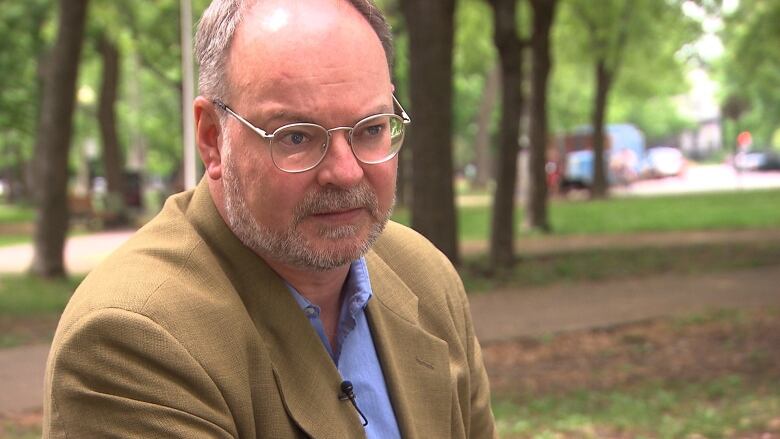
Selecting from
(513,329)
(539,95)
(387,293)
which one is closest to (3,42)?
(539,95)

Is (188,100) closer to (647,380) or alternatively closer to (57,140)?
(57,140)

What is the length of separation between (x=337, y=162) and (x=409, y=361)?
446 mm

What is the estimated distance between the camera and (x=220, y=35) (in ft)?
6.10

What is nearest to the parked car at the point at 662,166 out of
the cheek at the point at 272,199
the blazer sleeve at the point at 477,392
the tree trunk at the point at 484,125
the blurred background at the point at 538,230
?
the tree trunk at the point at 484,125

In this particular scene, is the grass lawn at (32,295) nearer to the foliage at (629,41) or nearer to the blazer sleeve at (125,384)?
the blazer sleeve at (125,384)

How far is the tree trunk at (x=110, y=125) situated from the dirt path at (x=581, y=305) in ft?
61.0

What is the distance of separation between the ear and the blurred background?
38.3 inches

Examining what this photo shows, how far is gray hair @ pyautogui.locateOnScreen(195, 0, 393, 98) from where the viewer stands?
1846mm

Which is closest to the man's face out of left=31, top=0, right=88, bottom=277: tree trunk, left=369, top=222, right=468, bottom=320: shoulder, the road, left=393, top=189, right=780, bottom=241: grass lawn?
left=369, top=222, right=468, bottom=320: shoulder

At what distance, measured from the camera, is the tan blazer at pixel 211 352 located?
5.27 ft

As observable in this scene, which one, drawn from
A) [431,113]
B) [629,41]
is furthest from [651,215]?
[431,113]

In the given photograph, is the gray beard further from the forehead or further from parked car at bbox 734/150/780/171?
parked car at bbox 734/150/780/171

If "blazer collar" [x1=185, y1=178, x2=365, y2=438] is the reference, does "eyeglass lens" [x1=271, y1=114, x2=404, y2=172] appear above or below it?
above

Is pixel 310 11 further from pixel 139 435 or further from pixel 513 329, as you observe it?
pixel 513 329
